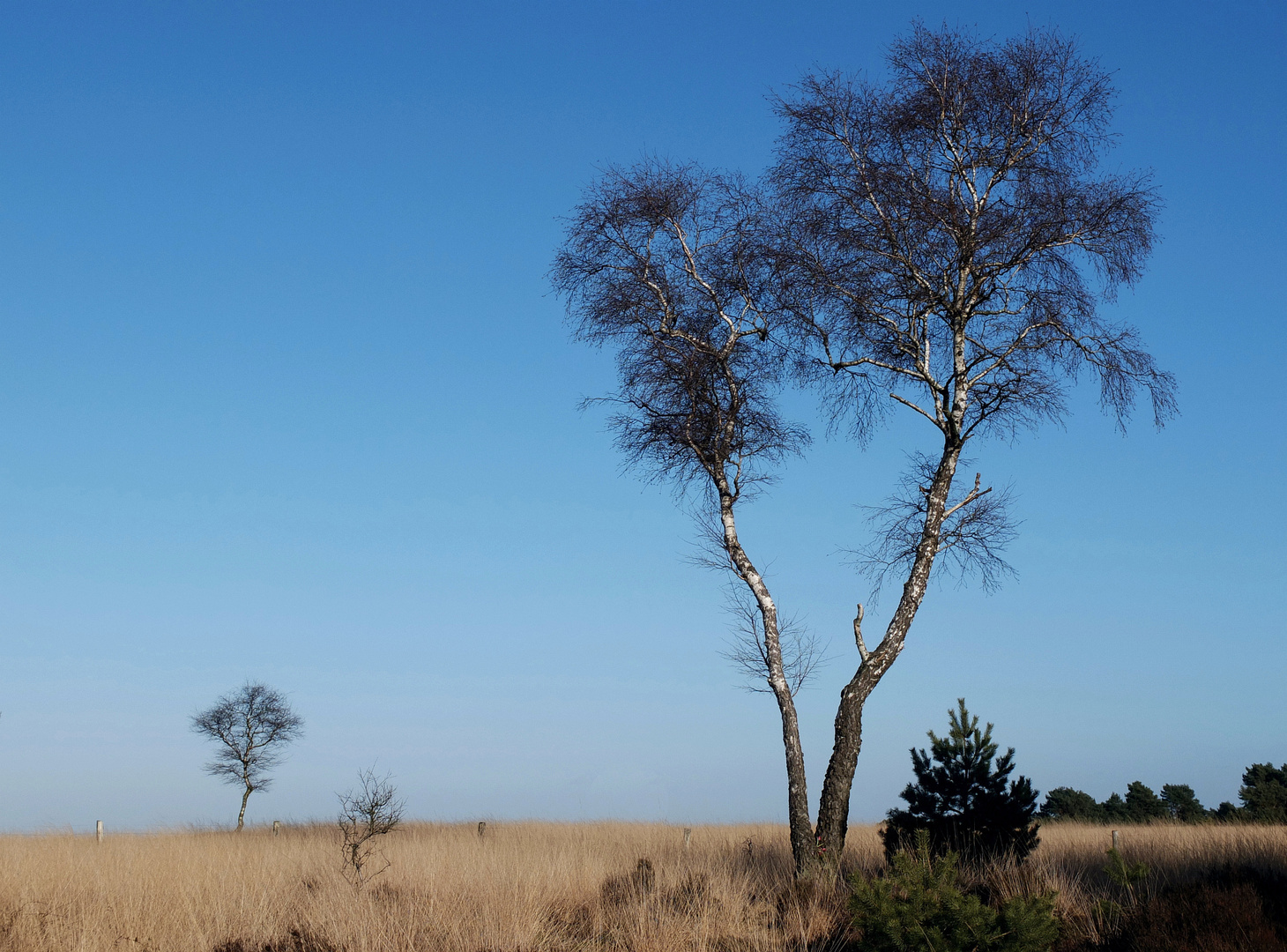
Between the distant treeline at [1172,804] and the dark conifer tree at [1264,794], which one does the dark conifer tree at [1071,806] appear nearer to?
the distant treeline at [1172,804]

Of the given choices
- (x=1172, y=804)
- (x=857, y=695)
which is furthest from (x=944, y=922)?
(x=1172, y=804)

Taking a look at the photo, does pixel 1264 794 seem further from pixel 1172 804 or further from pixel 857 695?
pixel 857 695

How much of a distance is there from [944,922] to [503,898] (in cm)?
580

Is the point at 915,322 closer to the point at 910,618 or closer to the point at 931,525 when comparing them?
the point at 931,525

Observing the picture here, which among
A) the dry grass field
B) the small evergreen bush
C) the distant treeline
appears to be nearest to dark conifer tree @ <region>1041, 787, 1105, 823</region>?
Result: the distant treeline

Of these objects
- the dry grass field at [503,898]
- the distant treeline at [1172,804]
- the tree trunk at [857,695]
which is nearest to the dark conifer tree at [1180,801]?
the distant treeline at [1172,804]

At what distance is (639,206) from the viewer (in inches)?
628

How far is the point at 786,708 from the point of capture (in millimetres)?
13742

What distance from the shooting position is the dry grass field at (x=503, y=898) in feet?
33.1

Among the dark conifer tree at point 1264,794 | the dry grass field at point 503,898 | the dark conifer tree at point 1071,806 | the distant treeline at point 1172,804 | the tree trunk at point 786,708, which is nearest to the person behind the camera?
the dry grass field at point 503,898

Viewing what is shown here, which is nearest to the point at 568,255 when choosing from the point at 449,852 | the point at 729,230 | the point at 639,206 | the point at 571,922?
the point at 639,206

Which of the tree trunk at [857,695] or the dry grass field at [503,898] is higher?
the tree trunk at [857,695]

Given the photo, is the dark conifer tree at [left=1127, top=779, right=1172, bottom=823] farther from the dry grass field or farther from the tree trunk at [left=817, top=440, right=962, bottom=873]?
the tree trunk at [left=817, top=440, right=962, bottom=873]

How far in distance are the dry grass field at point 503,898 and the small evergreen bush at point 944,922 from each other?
1.90m
